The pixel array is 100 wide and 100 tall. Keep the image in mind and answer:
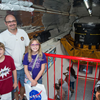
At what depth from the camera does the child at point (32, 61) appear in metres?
1.52

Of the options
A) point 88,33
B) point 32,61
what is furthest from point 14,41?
point 88,33

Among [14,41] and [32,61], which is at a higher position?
[14,41]

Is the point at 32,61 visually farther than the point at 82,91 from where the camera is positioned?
No

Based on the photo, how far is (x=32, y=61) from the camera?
5.05 ft

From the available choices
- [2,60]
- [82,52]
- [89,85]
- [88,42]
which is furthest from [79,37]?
[2,60]

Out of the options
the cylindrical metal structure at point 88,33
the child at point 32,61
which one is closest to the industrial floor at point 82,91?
the cylindrical metal structure at point 88,33

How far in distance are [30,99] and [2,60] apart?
0.71 metres

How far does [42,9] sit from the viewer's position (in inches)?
123

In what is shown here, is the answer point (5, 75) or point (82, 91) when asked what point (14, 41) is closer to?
point (5, 75)

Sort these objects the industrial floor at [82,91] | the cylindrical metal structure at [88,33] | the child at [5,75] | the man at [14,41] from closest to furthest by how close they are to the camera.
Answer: the child at [5,75], the man at [14,41], the industrial floor at [82,91], the cylindrical metal structure at [88,33]

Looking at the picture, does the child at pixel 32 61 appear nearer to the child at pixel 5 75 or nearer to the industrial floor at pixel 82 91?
the child at pixel 5 75

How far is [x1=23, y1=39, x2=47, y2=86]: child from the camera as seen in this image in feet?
4.97

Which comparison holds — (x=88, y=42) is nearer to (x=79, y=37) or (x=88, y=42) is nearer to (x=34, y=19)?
(x=79, y=37)

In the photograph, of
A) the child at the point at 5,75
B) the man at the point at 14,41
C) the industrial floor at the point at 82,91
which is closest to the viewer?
the child at the point at 5,75
